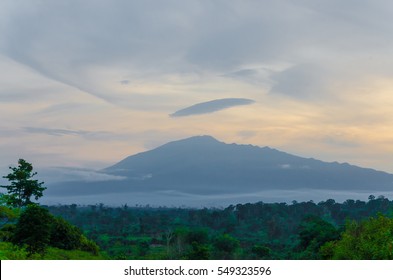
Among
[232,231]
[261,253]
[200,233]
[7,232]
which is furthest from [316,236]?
[232,231]

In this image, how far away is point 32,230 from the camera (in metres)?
28.7

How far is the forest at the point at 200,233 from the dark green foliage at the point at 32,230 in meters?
0.04

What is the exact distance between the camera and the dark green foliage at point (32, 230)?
28578 millimetres

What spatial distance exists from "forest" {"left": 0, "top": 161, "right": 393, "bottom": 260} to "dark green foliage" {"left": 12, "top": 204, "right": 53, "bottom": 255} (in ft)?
0.14

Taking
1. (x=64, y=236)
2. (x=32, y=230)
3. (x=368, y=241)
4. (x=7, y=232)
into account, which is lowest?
(x=368, y=241)

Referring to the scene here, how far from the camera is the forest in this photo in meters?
29.3

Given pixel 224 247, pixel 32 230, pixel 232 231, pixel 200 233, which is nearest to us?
pixel 32 230

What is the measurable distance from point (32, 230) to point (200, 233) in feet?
157

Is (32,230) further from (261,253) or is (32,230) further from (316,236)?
(261,253)

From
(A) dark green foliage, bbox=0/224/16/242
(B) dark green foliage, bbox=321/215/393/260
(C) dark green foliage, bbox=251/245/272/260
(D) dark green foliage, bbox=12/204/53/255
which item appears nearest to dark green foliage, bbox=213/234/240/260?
(C) dark green foliage, bbox=251/245/272/260

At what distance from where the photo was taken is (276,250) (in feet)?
259

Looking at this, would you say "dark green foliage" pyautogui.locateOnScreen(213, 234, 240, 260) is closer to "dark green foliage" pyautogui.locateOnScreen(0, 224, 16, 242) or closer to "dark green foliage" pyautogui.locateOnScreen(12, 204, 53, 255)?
"dark green foliage" pyautogui.locateOnScreen(0, 224, 16, 242)

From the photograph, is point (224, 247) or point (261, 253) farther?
point (224, 247)
